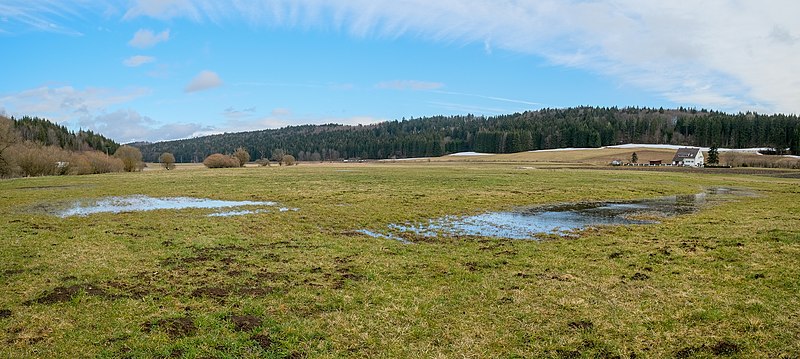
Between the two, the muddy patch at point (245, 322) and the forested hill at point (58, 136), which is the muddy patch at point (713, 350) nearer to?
the muddy patch at point (245, 322)

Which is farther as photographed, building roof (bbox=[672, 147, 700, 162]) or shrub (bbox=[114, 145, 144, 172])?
building roof (bbox=[672, 147, 700, 162])

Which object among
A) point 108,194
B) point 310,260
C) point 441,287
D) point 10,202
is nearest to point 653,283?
point 441,287

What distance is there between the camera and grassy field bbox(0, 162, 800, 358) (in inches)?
319

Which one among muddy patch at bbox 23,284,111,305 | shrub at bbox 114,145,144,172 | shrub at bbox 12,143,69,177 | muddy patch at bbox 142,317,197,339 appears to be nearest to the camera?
muddy patch at bbox 142,317,197,339

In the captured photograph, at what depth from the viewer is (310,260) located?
1439 cm

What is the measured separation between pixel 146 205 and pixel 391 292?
24.9 m

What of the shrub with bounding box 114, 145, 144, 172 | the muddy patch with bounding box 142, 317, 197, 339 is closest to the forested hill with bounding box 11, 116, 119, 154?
the shrub with bounding box 114, 145, 144, 172

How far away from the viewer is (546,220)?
78.3 feet

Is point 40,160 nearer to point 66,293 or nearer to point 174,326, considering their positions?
point 66,293

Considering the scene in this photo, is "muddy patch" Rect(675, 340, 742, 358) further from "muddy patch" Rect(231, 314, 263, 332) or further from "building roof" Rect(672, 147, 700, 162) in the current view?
"building roof" Rect(672, 147, 700, 162)

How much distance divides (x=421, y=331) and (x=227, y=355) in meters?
3.55

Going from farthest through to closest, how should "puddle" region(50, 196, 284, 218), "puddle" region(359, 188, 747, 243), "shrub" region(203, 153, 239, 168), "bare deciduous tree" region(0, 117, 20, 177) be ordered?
"shrub" region(203, 153, 239, 168) < "bare deciduous tree" region(0, 117, 20, 177) < "puddle" region(50, 196, 284, 218) < "puddle" region(359, 188, 747, 243)

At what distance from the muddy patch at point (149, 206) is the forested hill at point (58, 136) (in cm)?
11770

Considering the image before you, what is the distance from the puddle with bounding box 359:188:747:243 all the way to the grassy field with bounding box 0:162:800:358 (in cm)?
173
